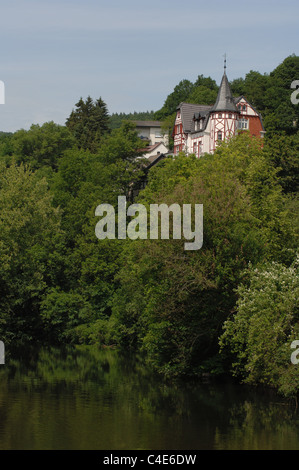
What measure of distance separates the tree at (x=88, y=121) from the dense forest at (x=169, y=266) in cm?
1888

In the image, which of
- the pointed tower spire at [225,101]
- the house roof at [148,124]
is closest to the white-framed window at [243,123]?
the pointed tower spire at [225,101]

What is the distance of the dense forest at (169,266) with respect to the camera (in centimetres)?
2986

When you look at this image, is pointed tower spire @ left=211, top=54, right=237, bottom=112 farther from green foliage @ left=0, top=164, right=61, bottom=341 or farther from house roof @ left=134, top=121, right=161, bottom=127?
house roof @ left=134, top=121, right=161, bottom=127

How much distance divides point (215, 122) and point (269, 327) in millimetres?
49795

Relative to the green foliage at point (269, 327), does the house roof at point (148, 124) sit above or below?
above

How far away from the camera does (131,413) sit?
25609 mm

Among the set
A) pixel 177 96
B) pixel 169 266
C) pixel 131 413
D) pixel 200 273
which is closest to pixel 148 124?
pixel 177 96

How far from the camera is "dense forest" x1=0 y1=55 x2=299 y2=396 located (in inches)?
1176

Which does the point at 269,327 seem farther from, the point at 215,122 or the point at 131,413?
the point at 215,122

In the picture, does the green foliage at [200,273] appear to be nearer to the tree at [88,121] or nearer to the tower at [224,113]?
the tower at [224,113]

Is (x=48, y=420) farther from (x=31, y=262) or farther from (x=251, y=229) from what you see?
(x=31, y=262)

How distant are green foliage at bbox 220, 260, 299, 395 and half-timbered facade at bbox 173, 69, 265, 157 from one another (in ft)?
134

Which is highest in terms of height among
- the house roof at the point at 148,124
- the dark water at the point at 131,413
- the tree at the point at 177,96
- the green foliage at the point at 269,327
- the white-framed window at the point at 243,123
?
the tree at the point at 177,96

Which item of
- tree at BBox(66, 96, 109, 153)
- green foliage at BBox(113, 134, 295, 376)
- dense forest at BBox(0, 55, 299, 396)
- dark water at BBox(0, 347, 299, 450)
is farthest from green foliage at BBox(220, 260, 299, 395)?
tree at BBox(66, 96, 109, 153)
